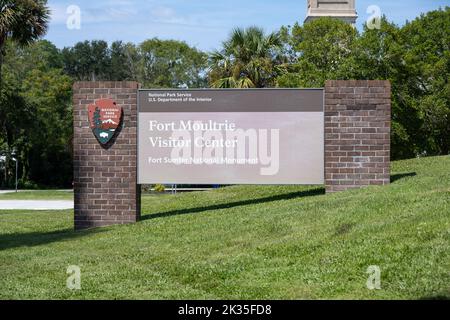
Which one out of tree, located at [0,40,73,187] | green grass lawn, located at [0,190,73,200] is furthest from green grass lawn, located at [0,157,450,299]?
tree, located at [0,40,73,187]

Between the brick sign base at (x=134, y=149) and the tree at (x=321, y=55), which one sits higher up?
the tree at (x=321, y=55)

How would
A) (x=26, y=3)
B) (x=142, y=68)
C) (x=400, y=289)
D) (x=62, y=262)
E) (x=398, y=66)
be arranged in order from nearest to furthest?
(x=400, y=289), (x=62, y=262), (x=26, y=3), (x=398, y=66), (x=142, y=68)

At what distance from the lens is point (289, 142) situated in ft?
54.3

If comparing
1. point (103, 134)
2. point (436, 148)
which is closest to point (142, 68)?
point (436, 148)

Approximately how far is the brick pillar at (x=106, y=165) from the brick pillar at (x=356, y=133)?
4353 millimetres

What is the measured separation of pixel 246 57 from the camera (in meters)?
39.4

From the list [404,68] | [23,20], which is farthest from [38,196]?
[404,68]

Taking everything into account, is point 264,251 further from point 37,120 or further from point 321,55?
point 37,120

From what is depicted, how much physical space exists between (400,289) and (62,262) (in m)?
5.80

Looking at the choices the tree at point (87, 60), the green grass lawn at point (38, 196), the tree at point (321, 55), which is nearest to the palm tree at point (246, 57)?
the tree at point (321, 55)

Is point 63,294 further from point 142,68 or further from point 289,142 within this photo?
point 142,68

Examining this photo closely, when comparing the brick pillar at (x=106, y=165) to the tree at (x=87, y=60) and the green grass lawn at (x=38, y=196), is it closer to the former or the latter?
the green grass lawn at (x=38, y=196)

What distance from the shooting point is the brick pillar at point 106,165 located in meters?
16.7

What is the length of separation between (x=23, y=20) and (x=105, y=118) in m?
15.4
